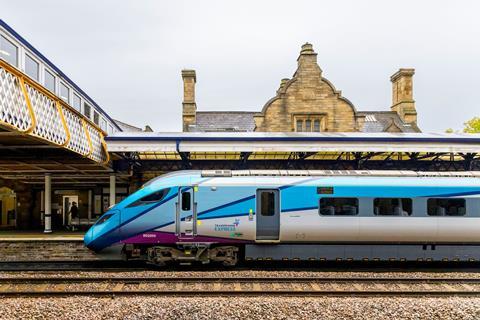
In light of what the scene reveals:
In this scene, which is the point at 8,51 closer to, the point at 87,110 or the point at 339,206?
the point at 87,110

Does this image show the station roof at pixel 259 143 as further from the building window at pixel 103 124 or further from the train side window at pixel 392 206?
the building window at pixel 103 124

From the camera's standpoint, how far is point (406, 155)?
830 inches

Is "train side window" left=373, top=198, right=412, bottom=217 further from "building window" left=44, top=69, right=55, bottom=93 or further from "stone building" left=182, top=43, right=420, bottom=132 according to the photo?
"stone building" left=182, top=43, right=420, bottom=132

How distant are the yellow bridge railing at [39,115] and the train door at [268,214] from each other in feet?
22.6

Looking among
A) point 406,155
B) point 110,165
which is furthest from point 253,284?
point 406,155

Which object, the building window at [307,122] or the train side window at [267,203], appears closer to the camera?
the train side window at [267,203]

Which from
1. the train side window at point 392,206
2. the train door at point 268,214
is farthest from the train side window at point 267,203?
the train side window at point 392,206

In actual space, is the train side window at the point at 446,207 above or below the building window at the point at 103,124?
below

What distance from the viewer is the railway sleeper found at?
13.0 meters

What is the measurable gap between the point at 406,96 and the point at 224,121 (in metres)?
17.6

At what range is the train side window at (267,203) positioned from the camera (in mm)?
13070

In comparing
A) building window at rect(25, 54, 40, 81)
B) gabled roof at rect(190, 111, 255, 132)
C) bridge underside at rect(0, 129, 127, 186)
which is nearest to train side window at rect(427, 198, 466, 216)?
bridge underside at rect(0, 129, 127, 186)

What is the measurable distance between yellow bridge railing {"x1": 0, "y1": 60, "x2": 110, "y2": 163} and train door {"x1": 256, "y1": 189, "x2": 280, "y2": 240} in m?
6.90

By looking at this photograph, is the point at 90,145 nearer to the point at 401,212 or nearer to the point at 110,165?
the point at 110,165
